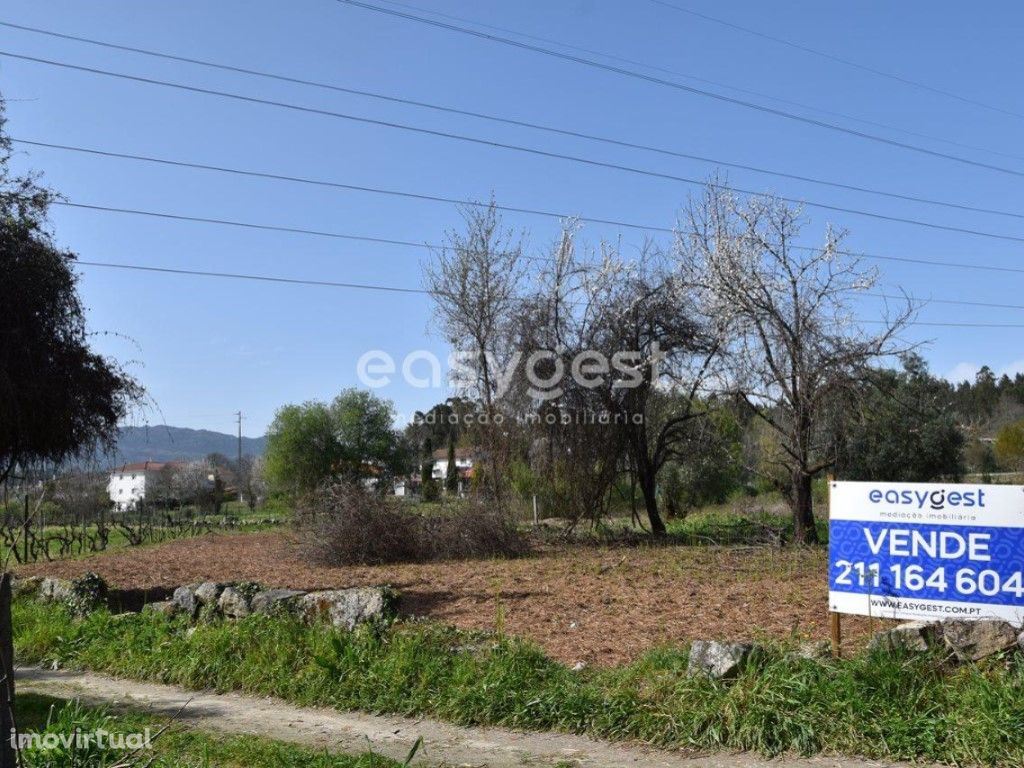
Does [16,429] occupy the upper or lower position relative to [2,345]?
lower

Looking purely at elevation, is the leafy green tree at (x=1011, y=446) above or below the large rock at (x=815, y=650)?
above

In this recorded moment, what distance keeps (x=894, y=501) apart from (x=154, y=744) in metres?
6.19

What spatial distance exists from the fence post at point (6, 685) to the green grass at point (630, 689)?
12.1 ft

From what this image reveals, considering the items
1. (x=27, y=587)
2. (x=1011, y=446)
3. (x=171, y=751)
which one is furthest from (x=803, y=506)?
(x=1011, y=446)

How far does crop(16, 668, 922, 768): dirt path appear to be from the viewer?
656 cm

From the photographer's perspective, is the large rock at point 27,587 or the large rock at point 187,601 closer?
the large rock at point 187,601

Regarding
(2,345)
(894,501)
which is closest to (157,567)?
(2,345)

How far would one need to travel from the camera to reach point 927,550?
307 inches

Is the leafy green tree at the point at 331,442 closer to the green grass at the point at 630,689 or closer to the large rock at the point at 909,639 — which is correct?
the green grass at the point at 630,689

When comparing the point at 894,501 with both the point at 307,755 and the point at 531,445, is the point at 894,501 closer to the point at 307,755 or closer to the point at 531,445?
the point at 307,755

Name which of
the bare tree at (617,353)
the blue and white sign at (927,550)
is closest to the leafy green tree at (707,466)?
the bare tree at (617,353)

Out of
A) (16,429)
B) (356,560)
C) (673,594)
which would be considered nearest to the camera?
(673,594)

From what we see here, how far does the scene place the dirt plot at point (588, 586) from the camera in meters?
9.43

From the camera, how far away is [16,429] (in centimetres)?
1297
